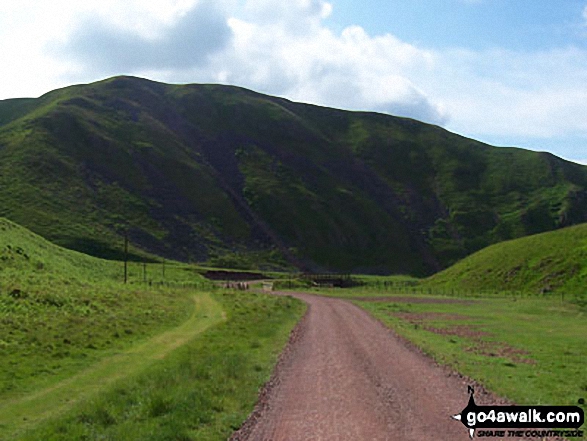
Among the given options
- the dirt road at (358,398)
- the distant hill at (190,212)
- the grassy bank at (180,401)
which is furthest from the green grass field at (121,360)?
the distant hill at (190,212)

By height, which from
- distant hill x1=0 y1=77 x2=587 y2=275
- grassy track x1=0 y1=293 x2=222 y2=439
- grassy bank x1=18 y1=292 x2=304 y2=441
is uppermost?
distant hill x1=0 y1=77 x2=587 y2=275

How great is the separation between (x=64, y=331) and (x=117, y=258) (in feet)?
334

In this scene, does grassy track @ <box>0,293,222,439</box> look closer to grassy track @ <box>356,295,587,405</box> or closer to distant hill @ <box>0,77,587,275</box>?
grassy track @ <box>356,295,587,405</box>

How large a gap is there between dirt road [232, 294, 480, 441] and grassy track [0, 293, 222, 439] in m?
6.22

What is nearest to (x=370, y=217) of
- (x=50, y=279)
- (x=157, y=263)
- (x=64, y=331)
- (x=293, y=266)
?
(x=293, y=266)

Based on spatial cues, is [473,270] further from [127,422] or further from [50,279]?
[127,422]

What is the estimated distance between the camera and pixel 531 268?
3223 inches

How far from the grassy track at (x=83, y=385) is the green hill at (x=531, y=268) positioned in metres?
54.0

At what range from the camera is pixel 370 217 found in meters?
192

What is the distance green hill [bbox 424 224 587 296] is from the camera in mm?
74500

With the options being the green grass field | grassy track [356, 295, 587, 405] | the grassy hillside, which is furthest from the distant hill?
grassy track [356, 295, 587, 405]

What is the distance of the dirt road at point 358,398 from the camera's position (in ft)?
43.3

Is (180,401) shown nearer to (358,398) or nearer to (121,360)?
(358,398)

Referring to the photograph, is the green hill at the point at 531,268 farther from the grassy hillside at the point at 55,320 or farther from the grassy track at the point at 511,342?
the grassy hillside at the point at 55,320
